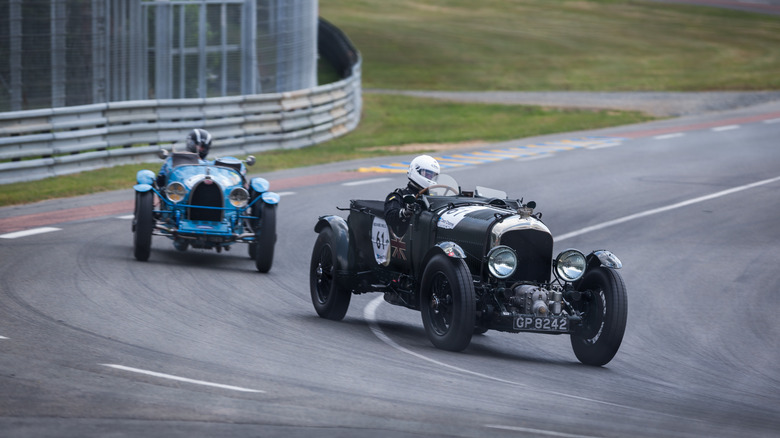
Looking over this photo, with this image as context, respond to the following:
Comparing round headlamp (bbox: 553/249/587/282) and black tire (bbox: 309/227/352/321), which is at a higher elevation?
round headlamp (bbox: 553/249/587/282)

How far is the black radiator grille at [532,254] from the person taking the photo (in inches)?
381

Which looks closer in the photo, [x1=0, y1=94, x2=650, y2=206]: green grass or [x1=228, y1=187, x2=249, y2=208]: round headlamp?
[x1=228, y1=187, x2=249, y2=208]: round headlamp

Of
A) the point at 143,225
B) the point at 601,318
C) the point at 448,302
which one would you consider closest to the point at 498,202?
the point at 448,302

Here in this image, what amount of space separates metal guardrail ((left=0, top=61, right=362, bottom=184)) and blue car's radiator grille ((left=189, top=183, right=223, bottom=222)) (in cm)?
694

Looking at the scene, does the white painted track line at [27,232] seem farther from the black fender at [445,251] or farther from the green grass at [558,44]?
the green grass at [558,44]

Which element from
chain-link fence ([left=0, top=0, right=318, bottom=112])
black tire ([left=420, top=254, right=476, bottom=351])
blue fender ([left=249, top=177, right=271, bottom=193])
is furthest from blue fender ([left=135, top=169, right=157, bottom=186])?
chain-link fence ([left=0, top=0, right=318, bottom=112])

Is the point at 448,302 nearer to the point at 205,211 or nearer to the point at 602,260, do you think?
the point at 602,260

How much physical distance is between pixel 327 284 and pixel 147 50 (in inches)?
559

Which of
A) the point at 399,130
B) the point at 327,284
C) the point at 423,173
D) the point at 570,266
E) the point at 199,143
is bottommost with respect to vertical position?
the point at 399,130

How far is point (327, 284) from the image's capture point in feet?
37.7

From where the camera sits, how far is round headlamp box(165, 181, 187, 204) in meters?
13.9

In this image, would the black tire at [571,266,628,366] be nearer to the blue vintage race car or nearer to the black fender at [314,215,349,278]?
the black fender at [314,215,349,278]

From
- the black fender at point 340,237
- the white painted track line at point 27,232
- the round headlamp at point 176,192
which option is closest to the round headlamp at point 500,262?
the black fender at point 340,237

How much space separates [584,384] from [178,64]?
1793 cm
